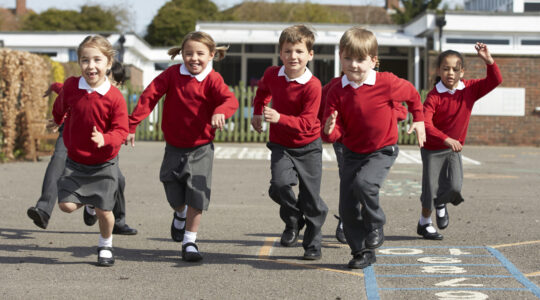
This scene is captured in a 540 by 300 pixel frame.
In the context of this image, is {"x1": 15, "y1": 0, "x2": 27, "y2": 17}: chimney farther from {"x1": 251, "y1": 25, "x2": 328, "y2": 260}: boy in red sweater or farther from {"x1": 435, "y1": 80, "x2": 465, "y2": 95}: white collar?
{"x1": 251, "y1": 25, "x2": 328, "y2": 260}: boy in red sweater

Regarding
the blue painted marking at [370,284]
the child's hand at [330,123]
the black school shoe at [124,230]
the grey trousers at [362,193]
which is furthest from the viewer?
the black school shoe at [124,230]

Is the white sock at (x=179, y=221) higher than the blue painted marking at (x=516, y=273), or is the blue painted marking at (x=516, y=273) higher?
the white sock at (x=179, y=221)

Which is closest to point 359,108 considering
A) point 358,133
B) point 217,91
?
point 358,133

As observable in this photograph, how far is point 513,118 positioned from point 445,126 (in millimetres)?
17801

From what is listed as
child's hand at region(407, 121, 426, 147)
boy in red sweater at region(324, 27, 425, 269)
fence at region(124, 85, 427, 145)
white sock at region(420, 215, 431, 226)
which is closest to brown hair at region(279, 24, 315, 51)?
boy in red sweater at region(324, 27, 425, 269)

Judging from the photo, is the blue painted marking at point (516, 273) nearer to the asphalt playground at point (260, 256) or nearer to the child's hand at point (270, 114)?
the asphalt playground at point (260, 256)

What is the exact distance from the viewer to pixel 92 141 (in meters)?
6.24

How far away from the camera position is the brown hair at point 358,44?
604 centimetres

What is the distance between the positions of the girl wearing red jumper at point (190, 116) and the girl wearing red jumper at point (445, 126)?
7.13 feet

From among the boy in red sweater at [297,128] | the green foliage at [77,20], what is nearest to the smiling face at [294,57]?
the boy in red sweater at [297,128]

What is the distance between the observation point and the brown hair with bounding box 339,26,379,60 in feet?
19.8

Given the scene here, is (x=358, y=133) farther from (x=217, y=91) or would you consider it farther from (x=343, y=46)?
(x=217, y=91)

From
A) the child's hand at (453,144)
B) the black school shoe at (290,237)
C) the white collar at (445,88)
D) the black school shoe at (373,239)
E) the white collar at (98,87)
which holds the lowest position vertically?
the black school shoe at (290,237)

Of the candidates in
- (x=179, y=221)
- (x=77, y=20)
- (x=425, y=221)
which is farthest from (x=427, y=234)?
(x=77, y=20)
